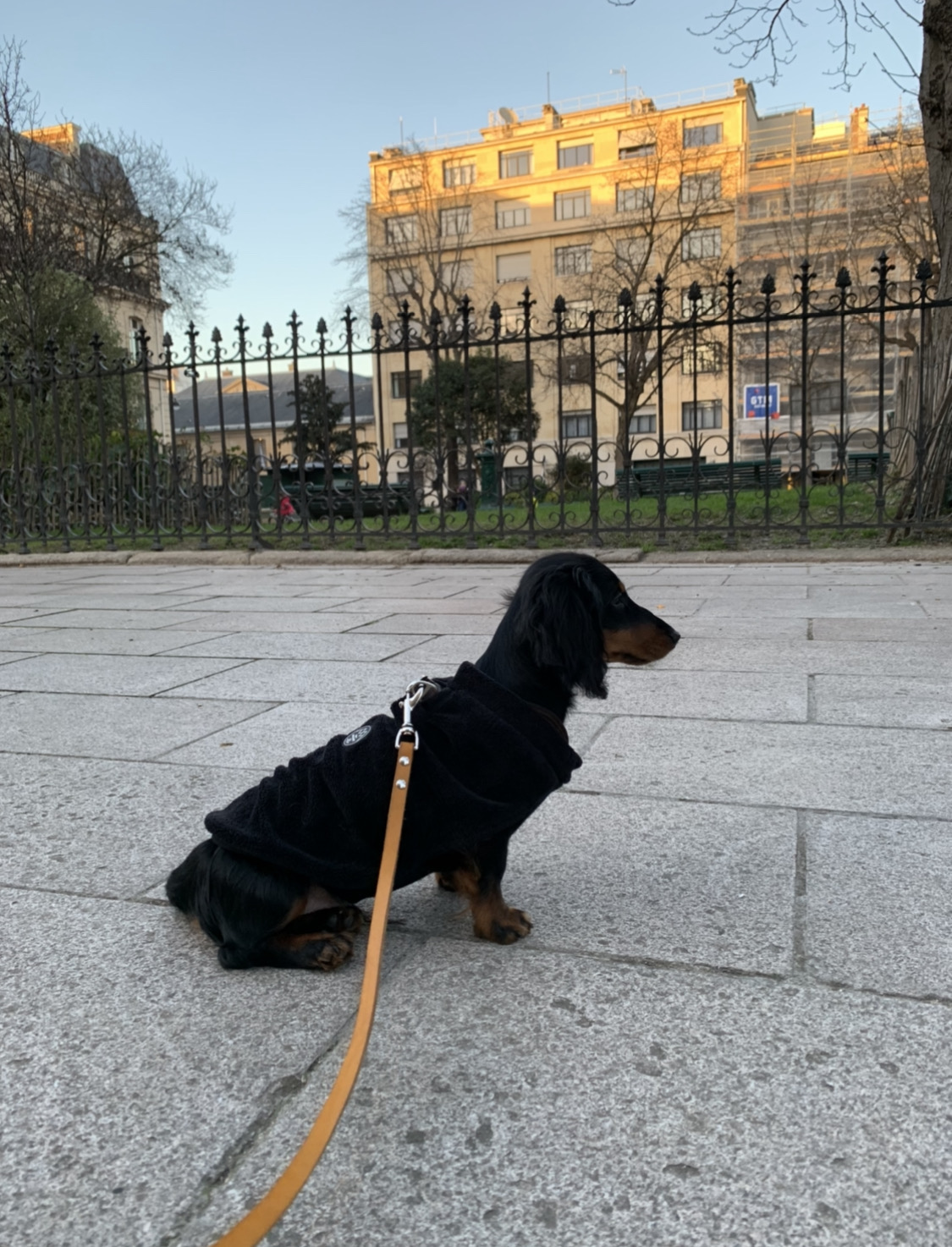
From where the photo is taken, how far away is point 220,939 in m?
1.93

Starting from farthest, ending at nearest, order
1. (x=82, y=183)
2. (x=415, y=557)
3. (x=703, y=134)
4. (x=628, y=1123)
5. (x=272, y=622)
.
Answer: (x=703, y=134) < (x=82, y=183) < (x=415, y=557) < (x=272, y=622) < (x=628, y=1123)

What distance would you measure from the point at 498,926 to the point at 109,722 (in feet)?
8.20

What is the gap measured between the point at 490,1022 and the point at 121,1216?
0.69 m

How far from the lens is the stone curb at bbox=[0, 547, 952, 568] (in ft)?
28.7

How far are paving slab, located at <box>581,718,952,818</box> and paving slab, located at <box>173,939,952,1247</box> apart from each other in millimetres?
1129

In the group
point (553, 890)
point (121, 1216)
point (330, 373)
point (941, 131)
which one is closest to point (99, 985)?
point (121, 1216)

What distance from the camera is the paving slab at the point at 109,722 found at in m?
3.53

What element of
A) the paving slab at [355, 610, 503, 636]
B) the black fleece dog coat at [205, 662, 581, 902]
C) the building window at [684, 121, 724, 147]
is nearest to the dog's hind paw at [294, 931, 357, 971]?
the black fleece dog coat at [205, 662, 581, 902]

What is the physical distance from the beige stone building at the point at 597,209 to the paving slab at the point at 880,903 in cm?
3636

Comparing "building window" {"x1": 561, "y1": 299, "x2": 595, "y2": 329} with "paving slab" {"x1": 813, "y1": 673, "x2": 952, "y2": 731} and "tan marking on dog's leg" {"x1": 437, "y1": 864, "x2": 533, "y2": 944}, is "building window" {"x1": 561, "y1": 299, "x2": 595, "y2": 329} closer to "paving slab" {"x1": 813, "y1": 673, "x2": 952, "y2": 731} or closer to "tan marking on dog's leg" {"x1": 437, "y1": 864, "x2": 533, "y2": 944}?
"paving slab" {"x1": 813, "y1": 673, "x2": 952, "y2": 731}

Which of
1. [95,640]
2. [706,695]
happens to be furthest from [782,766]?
[95,640]

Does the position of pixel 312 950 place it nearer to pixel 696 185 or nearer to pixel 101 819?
pixel 101 819

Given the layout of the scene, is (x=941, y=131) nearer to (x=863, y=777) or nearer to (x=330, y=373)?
(x=863, y=777)

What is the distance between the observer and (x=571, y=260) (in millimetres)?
53125
